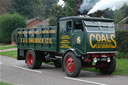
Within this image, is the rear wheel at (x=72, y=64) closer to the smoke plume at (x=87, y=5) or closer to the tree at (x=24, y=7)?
the smoke plume at (x=87, y=5)

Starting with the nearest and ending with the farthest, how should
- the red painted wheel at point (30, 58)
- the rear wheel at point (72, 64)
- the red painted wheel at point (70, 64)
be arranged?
the rear wheel at point (72, 64) < the red painted wheel at point (70, 64) < the red painted wheel at point (30, 58)

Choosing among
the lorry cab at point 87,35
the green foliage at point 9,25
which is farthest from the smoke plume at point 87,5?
the green foliage at point 9,25

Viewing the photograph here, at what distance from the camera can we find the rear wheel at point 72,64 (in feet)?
36.0

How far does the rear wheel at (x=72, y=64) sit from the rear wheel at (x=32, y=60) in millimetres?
3019

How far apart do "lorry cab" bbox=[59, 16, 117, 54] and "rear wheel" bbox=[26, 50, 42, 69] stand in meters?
2.61

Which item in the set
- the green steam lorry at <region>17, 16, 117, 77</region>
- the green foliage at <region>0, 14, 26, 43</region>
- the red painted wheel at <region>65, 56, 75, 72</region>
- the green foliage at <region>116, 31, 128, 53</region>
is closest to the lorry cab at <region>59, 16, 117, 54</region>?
the green steam lorry at <region>17, 16, 117, 77</region>

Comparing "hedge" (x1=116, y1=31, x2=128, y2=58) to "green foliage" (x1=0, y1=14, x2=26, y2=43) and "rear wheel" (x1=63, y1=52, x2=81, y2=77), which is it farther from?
"green foliage" (x1=0, y1=14, x2=26, y2=43)

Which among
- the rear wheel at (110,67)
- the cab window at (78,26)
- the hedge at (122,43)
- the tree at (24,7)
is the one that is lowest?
the rear wheel at (110,67)

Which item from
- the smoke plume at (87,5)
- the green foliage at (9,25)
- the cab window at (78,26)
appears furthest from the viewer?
the green foliage at (9,25)

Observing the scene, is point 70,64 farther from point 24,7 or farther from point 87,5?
point 24,7

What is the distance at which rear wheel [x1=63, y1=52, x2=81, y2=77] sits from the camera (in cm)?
1097

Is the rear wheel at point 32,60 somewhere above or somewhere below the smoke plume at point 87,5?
below

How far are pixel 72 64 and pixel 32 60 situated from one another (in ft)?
13.5

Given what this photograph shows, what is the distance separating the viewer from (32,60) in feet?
48.3
